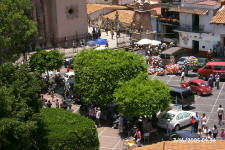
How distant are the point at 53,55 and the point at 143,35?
15.6m

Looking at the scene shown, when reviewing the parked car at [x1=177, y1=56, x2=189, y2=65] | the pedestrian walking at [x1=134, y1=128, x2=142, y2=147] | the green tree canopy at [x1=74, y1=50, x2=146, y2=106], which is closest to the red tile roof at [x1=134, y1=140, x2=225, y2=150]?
the pedestrian walking at [x1=134, y1=128, x2=142, y2=147]

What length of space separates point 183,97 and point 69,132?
1216 cm

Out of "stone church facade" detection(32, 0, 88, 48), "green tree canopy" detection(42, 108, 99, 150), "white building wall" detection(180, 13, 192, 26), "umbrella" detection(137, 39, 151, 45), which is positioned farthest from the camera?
"stone church facade" detection(32, 0, 88, 48)

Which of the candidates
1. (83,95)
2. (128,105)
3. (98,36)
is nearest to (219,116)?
(128,105)

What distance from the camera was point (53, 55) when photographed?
41.4 meters

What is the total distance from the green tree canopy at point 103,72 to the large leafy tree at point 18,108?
809cm

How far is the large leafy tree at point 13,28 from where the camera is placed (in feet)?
125

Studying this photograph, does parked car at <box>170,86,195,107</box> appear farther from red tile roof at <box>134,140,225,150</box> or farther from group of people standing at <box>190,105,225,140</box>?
red tile roof at <box>134,140,225,150</box>

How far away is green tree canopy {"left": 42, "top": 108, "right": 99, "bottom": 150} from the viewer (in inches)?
984

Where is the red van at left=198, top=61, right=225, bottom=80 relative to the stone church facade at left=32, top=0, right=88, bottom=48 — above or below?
below

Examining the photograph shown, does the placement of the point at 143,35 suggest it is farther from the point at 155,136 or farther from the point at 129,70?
the point at 155,136

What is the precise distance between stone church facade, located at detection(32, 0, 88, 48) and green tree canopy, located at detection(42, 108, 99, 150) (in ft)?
90.9

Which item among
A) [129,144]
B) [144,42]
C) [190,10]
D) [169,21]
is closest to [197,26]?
[190,10]

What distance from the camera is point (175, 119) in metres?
31.2
